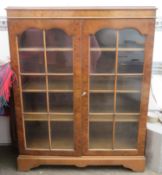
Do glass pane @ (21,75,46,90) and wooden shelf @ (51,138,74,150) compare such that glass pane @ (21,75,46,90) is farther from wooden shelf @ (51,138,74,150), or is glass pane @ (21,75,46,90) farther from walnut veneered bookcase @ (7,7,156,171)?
wooden shelf @ (51,138,74,150)

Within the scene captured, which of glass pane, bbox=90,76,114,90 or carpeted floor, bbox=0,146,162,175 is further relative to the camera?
carpeted floor, bbox=0,146,162,175

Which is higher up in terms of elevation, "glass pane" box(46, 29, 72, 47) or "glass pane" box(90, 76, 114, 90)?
"glass pane" box(46, 29, 72, 47)

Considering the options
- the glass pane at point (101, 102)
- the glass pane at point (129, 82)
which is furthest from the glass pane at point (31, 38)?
the glass pane at point (129, 82)

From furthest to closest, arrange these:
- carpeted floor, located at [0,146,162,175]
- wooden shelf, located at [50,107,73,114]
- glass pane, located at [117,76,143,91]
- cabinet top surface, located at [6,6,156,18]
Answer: carpeted floor, located at [0,146,162,175] → wooden shelf, located at [50,107,73,114] → glass pane, located at [117,76,143,91] → cabinet top surface, located at [6,6,156,18]

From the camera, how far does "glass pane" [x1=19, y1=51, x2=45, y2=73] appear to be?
2.00m

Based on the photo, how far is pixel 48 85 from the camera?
2090 mm

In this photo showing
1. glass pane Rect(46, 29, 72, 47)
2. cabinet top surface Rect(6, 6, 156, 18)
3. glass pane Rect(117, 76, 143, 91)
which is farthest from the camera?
glass pane Rect(117, 76, 143, 91)

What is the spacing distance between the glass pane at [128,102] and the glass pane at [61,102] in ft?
1.37

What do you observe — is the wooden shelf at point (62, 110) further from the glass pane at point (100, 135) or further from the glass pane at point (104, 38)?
the glass pane at point (104, 38)

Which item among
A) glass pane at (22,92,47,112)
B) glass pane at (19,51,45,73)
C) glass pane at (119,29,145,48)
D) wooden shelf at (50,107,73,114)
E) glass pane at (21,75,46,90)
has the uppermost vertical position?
glass pane at (119,29,145,48)

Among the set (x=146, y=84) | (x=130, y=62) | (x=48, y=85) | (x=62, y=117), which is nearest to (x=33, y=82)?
(x=48, y=85)

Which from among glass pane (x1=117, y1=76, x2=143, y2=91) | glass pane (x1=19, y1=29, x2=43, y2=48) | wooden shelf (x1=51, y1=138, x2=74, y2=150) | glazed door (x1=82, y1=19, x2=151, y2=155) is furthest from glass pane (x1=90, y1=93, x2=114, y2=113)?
glass pane (x1=19, y1=29, x2=43, y2=48)

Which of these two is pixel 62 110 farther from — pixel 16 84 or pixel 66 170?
pixel 66 170

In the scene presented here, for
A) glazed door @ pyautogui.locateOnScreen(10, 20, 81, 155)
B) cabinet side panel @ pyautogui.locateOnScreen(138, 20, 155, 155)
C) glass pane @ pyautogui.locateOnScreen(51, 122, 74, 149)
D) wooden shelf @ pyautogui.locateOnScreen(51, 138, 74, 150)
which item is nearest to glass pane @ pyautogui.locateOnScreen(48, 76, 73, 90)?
glazed door @ pyautogui.locateOnScreen(10, 20, 81, 155)
